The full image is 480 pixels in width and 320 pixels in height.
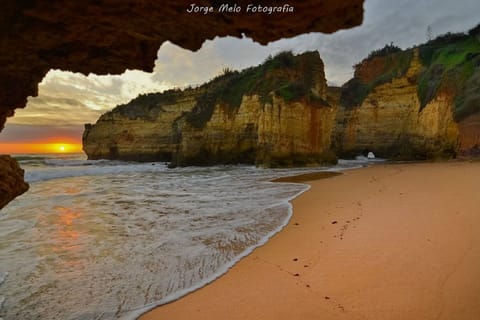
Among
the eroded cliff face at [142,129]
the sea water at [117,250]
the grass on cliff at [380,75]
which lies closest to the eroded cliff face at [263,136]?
the eroded cliff face at [142,129]

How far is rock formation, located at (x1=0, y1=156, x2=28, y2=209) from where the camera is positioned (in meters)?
2.83

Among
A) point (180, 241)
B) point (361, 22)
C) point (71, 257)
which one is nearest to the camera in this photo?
point (361, 22)

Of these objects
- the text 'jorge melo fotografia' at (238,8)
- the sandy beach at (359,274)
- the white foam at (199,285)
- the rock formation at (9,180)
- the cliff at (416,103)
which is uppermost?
the cliff at (416,103)

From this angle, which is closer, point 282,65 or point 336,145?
point 282,65

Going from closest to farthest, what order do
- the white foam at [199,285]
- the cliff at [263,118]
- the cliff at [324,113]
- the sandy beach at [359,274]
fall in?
the sandy beach at [359,274] < the white foam at [199,285] < the cliff at [263,118] < the cliff at [324,113]

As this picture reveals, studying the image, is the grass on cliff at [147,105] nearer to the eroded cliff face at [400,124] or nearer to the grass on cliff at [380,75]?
the grass on cliff at [380,75]

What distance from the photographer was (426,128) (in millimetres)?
23406

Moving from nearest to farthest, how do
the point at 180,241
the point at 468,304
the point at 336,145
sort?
the point at 468,304 < the point at 180,241 < the point at 336,145

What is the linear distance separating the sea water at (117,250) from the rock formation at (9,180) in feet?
3.46

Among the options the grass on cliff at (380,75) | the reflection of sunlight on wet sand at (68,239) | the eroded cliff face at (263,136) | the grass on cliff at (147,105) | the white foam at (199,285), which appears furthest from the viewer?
the grass on cliff at (147,105)

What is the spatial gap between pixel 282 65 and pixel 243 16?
76.1 ft

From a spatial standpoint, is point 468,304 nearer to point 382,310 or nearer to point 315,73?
point 382,310

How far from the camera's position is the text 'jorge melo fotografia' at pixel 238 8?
1829 millimetres

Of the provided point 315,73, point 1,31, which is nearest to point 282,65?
point 315,73
